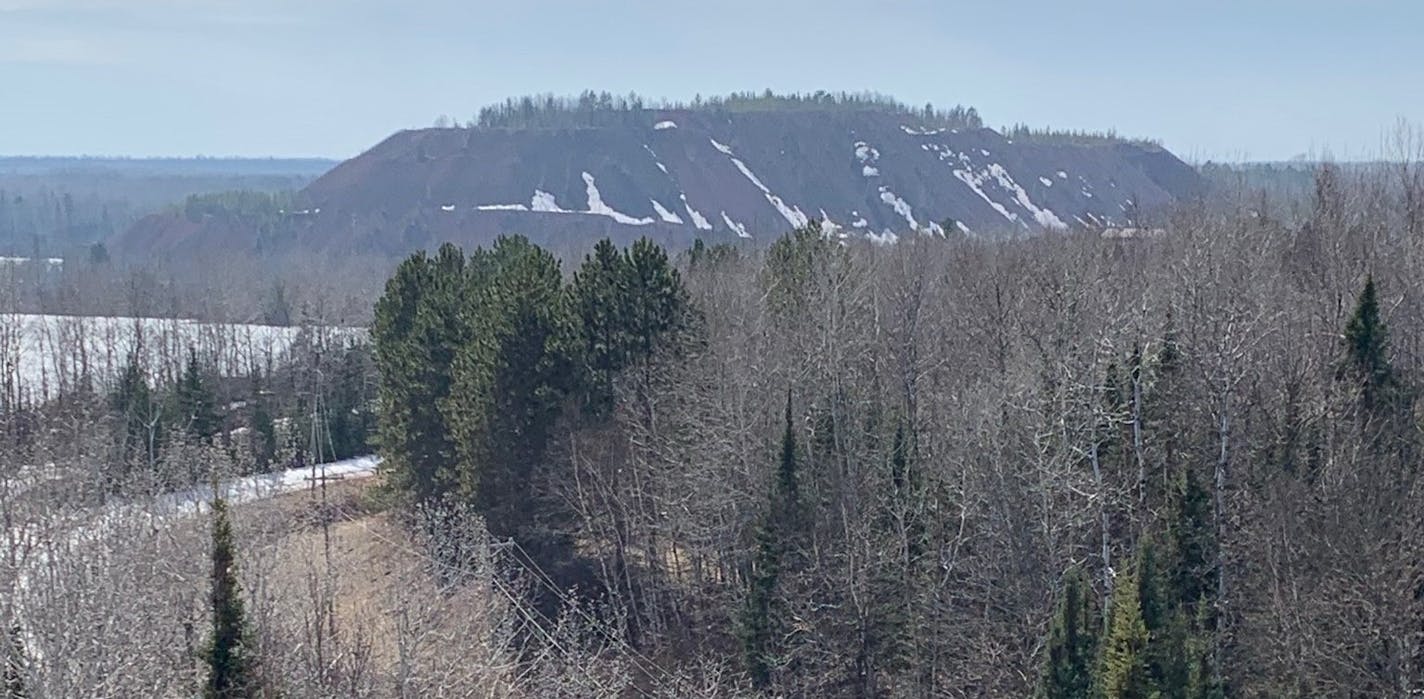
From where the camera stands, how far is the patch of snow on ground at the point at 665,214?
458ft

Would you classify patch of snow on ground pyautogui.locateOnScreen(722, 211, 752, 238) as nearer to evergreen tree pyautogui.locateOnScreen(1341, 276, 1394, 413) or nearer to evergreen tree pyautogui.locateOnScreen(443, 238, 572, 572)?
evergreen tree pyautogui.locateOnScreen(443, 238, 572, 572)

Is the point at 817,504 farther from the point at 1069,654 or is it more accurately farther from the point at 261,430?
the point at 261,430

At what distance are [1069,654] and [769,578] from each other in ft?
23.2

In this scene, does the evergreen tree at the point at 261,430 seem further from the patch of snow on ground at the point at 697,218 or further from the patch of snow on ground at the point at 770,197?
the patch of snow on ground at the point at 770,197

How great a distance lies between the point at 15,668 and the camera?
1420cm

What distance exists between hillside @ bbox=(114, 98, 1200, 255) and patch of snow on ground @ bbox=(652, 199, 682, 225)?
0.75 ft

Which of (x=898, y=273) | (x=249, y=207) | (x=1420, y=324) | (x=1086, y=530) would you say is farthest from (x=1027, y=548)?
(x=249, y=207)

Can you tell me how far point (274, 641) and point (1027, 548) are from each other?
43.2ft

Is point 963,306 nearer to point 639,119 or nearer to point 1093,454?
point 1093,454

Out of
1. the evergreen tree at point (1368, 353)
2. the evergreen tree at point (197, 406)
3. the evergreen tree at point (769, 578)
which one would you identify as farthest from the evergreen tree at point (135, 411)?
the evergreen tree at point (1368, 353)

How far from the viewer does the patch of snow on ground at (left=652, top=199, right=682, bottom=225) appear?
139625mm

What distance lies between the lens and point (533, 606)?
28.8 metres

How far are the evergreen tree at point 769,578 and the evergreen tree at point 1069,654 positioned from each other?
22.0 feet

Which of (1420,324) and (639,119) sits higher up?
(639,119)
